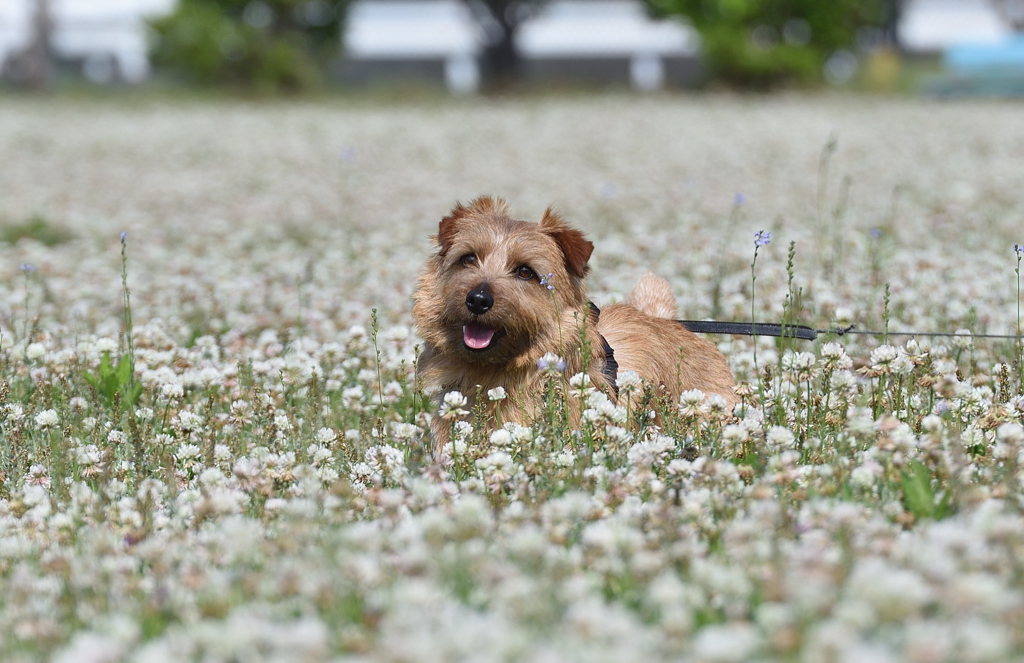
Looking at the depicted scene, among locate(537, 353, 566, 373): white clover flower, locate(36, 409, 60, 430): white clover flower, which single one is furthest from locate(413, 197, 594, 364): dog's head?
locate(36, 409, 60, 430): white clover flower

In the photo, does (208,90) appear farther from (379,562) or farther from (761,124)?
(379,562)

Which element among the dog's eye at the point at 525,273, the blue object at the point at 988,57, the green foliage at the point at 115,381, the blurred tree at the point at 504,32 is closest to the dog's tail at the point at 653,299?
the dog's eye at the point at 525,273

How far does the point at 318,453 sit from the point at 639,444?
131 centimetres

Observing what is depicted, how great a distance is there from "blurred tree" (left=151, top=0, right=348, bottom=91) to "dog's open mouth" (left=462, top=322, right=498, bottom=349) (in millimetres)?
35276

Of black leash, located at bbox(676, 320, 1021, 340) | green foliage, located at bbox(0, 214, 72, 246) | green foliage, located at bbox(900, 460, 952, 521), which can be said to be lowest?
green foliage, located at bbox(900, 460, 952, 521)

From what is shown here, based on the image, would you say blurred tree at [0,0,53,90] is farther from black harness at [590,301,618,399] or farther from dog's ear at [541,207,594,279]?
black harness at [590,301,618,399]

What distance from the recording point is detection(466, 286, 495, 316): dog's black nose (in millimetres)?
4730

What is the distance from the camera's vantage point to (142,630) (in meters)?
2.92

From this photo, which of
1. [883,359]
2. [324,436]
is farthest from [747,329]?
[324,436]

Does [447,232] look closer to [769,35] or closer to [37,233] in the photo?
[37,233]

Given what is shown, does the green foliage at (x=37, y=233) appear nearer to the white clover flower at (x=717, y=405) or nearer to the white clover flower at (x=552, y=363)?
the white clover flower at (x=552, y=363)

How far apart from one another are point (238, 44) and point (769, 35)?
19105 millimetres

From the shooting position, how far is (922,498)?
3717 millimetres

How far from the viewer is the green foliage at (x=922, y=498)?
3.69 m
